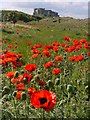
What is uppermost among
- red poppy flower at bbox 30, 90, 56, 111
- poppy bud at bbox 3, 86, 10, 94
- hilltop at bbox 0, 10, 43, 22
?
hilltop at bbox 0, 10, 43, 22

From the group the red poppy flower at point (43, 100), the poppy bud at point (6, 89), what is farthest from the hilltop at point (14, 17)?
the red poppy flower at point (43, 100)

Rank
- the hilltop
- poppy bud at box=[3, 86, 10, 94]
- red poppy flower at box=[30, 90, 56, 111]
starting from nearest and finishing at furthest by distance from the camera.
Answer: red poppy flower at box=[30, 90, 56, 111] < poppy bud at box=[3, 86, 10, 94] < the hilltop

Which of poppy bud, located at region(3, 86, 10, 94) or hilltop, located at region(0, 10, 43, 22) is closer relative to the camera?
poppy bud, located at region(3, 86, 10, 94)

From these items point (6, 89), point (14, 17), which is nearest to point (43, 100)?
point (6, 89)

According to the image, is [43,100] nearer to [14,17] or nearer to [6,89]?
[6,89]

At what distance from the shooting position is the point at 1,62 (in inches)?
211

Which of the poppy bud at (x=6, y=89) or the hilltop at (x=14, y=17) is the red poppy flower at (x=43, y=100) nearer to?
the poppy bud at (x=6, y=89)

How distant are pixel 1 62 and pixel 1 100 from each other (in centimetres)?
123

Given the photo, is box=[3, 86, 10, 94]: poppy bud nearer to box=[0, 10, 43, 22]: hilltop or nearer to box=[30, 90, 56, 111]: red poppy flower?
box=[30, 90, 56, 111]: red poppy flower

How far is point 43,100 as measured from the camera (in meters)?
3.09

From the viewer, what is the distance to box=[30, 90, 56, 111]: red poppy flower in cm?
297

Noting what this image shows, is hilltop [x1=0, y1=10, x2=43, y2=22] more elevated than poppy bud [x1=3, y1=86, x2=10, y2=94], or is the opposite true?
hilltop [x1=0, y1=10, x2=43, y2=22]

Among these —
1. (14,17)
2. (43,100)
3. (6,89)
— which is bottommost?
(6,89)

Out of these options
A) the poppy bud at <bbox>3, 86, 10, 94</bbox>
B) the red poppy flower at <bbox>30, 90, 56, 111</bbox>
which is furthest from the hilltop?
the red poppy flower at <bbox>30, 90, 56, 111</bbox>
